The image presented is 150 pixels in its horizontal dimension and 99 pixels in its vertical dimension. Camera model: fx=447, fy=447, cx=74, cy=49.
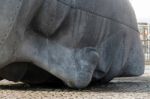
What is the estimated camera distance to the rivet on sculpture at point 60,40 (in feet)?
18.2

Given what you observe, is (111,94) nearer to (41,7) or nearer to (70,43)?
(70,43)

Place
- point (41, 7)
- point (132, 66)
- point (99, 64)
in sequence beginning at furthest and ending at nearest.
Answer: point (132, 66), point (99, 64), point (41, 7)

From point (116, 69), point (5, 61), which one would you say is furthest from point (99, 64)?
point (5, 61)

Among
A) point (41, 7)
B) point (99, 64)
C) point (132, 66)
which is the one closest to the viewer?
point (41, 7)

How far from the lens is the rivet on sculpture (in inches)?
218

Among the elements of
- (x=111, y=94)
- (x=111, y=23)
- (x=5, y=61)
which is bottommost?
(x=111, y=94)

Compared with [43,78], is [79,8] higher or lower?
higher

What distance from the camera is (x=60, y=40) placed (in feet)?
19.7

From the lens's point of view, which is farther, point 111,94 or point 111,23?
point 111,23

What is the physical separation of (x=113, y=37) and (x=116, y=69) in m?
0.51

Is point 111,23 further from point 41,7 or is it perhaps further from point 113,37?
point 41,7

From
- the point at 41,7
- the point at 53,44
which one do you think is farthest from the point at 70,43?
the point at 41,7

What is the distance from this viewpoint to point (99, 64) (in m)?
6.30

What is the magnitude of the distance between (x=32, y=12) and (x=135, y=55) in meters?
2.06
